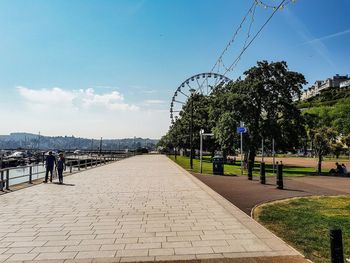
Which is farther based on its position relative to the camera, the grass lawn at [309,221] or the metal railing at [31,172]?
the metal railing at [31,172]

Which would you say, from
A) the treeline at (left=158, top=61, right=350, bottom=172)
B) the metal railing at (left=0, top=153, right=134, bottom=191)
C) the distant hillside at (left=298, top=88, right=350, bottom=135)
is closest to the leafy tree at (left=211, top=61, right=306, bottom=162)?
the treeline at (left=158, top=61, right=350, bottom=172)

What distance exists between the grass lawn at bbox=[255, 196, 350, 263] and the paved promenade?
386 millimetres

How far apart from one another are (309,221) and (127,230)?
4395mm

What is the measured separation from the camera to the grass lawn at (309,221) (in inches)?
273

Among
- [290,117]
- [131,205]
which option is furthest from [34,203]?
[290,117]

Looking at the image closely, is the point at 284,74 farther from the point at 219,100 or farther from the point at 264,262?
the point at 264,262

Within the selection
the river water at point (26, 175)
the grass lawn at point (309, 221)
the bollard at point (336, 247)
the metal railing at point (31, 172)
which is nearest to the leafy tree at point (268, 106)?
the metal railing at point (31, 172)

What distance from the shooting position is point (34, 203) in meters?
12.4

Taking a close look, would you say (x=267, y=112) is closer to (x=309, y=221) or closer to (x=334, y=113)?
(x=309, y=221)

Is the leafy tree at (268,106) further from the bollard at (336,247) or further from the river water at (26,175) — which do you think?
the bollard at (336,247)

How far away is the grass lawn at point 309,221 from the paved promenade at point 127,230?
386mm

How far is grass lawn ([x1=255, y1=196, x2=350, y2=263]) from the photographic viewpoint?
22.7ft

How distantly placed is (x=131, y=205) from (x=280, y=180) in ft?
24.8

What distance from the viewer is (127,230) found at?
847 centimetres
